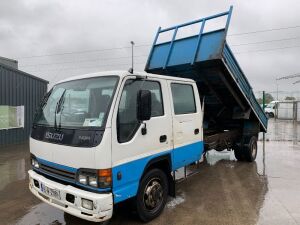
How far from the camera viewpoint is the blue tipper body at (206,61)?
18.0 feet

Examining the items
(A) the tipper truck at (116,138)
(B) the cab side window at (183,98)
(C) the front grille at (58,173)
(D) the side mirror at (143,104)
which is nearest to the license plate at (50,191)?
(A) the tipper truck at (116,138)

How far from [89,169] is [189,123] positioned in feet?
7.11

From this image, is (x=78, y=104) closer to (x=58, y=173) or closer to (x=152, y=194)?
(x=58, y=173)

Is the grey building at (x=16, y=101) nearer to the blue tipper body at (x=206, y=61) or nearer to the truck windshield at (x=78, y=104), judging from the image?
the blue tipper body at (x=206, y=61)

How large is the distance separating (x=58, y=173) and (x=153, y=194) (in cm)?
142

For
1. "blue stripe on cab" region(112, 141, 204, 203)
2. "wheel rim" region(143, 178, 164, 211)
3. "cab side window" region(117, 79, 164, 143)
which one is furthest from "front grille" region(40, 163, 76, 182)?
"wheel rim" region(143, 178, 164, 211)

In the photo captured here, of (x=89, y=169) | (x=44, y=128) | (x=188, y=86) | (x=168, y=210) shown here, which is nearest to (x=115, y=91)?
(x=89, y=169)

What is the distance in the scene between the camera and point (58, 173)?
140 inches

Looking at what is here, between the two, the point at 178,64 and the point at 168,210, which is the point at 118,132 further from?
the point at 178,64

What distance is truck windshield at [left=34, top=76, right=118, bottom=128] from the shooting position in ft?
11.2

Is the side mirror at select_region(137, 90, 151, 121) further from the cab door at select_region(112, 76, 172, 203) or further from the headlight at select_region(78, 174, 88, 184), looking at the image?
the headlight at select_region(78, 174, 88, 184)

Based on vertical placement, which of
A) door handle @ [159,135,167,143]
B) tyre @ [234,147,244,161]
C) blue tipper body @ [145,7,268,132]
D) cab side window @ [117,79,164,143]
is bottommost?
tyre @ [234,147,244,161]

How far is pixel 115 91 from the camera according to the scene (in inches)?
135

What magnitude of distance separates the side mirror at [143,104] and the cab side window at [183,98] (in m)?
1.03
